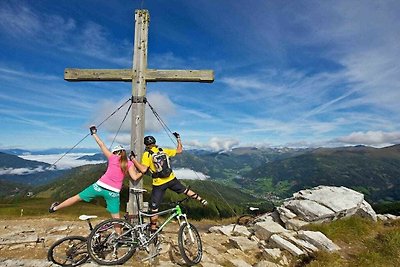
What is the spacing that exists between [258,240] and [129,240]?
746 cm

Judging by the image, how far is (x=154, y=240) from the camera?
9.09 meters

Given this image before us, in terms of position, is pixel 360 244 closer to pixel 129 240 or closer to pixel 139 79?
pixel 129 240

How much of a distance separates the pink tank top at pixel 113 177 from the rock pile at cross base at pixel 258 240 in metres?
2.33

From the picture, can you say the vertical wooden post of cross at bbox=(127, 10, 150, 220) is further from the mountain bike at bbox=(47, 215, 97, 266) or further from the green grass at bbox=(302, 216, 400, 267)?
the green grass at bbox=(302, 216, 400, 267)

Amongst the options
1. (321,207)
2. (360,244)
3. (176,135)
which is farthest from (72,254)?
(321,207)

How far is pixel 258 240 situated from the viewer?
531 inches

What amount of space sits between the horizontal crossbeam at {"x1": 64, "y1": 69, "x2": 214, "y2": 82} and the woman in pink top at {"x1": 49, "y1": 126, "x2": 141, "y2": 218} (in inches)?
114

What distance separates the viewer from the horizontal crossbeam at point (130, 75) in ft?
33.3

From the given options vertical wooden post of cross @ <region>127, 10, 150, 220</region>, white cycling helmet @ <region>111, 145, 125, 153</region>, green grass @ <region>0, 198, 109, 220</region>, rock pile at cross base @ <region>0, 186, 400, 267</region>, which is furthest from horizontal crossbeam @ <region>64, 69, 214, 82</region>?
green grass @ <region>0, 198, 109, 220</region>

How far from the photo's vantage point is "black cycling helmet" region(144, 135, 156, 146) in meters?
9.45

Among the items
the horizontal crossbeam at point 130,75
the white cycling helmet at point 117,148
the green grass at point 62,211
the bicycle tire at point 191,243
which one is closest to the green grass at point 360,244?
the bicycle tire at point 191,243

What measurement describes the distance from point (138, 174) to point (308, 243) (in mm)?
7937

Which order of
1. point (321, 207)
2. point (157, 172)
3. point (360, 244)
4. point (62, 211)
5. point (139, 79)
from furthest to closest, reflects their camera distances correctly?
point (62, 211), point (321, 207), point (360, 244), point (139, 79), point (157, 172)

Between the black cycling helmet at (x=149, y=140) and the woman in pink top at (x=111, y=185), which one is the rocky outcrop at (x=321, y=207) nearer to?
the black cycling helmet at (x=149, y=140)
